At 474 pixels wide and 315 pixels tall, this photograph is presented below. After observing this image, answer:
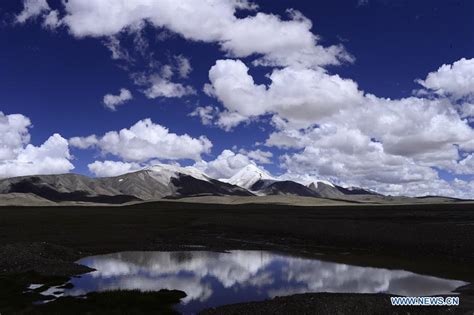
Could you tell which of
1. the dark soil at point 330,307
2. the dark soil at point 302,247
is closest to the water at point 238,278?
the dark soil at point 330,307

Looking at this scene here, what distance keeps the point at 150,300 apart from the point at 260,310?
6647 millimetres

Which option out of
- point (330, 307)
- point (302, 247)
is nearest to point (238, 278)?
point (330, 307)

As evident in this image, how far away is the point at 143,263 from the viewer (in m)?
41.8

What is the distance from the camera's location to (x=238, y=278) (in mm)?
34812

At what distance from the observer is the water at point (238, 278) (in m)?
29.3

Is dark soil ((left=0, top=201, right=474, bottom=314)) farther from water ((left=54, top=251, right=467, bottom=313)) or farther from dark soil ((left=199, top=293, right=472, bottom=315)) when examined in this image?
water ((left=54, top=251, right=467, bottom=313))

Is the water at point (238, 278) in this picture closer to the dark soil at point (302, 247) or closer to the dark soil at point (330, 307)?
the dark soil at point (330, 307)

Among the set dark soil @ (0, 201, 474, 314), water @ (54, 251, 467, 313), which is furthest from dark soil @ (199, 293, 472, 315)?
water @ (54, 251, 467, 313)

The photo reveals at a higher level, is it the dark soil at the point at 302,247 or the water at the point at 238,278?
the dark soil at the point at 302,247

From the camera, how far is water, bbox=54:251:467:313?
1155 inches

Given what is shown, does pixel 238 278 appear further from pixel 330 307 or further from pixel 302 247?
pixel 302 247

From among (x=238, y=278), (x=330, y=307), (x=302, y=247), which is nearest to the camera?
(x=330, y=307)

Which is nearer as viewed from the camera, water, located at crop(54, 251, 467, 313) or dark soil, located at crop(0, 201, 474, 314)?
dark soil, located at crop(0, 201, 474, 314)

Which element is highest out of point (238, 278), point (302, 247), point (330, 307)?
point (330, 307)
